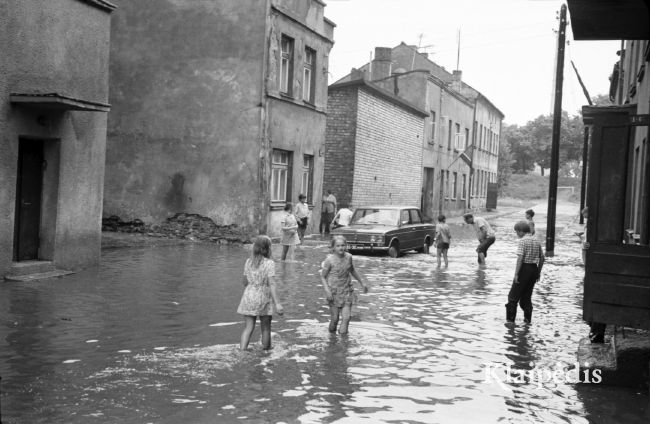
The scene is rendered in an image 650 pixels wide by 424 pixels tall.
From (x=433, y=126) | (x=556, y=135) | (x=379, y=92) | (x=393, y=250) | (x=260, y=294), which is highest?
(x=379, y=92)

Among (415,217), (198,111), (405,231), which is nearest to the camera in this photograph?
(405,231)

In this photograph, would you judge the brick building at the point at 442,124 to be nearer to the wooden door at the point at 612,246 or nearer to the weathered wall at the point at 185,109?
the weathered wall at the point at 185,109

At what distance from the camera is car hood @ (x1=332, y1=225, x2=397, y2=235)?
2088 centimetres

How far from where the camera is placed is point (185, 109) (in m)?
22.9

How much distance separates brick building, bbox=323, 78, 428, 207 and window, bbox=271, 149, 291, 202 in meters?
6.35

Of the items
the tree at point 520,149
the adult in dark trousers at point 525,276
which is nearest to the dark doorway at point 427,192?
the adult in dark trousers at point 525,276

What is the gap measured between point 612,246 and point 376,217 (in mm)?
14299

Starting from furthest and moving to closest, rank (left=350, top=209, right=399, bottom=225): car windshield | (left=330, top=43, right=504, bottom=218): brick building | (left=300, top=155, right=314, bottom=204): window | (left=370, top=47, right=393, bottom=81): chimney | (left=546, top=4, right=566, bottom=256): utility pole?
1. (left=370, top=47, right=393, bottom=81): chimney
2. (left=330, top=43, right=504, bottom=218): brick building
3. (left=300, top=155, right=314, bottom=204): window
4. (left=546, top=4, right=566, bottom=256): utility pole
5. (left=350, top=209, right=399, bottom=225): car windshield

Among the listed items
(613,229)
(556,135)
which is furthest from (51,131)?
(556,135)

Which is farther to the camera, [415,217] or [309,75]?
[309,75]

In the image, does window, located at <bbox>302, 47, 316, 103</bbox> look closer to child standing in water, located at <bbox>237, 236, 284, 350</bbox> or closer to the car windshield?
the car windshield

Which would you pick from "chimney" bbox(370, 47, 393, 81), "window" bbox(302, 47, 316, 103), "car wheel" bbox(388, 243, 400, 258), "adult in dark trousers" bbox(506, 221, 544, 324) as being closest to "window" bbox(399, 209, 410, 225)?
"car wheel" bbox(388, 243, 400, 258)

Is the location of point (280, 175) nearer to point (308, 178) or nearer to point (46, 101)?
point (308, 178)

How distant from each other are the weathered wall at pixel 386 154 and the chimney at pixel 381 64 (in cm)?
563
